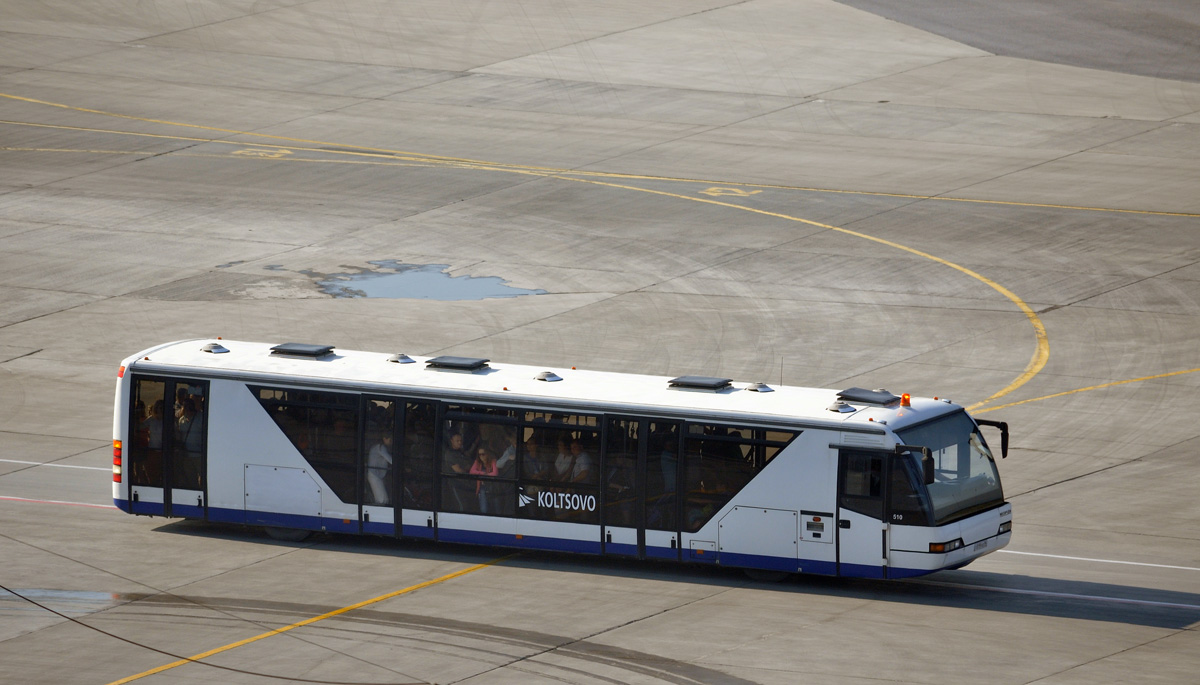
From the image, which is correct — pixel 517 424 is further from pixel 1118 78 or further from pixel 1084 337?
pixel 1118 78

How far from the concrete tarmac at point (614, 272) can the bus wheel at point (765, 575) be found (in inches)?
16.6

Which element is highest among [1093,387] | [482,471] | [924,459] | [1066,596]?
[924,459]

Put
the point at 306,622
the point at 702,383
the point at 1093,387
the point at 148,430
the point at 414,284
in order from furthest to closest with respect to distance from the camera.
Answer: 1. the point at 414,284
2. the point at 1093,387
3. the point at 148,430
4. the point at 702,383
5. the point at 306,622

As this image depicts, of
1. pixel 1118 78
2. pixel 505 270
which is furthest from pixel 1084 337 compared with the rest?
pixel 1118 78

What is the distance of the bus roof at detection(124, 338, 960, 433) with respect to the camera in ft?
76.5

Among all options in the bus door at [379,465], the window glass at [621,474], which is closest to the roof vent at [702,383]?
the window glass at [621,474]

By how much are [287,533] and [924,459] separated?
33.9 feet

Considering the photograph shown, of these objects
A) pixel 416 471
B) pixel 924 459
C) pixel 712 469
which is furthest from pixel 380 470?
pixel 924 459

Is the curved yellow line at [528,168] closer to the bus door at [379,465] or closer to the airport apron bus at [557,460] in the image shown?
the airport apron bus at [557,460]

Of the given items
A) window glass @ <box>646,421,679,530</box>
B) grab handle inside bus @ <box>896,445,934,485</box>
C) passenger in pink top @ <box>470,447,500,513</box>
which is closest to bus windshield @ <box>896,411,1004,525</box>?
grab handle inside bus @ <box>896,445,934,485</box>

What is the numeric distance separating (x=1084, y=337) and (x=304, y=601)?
2227cm

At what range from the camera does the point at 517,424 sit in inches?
958

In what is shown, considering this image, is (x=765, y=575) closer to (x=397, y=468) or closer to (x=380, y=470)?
(x=397, y=468)

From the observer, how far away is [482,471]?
24656mm
